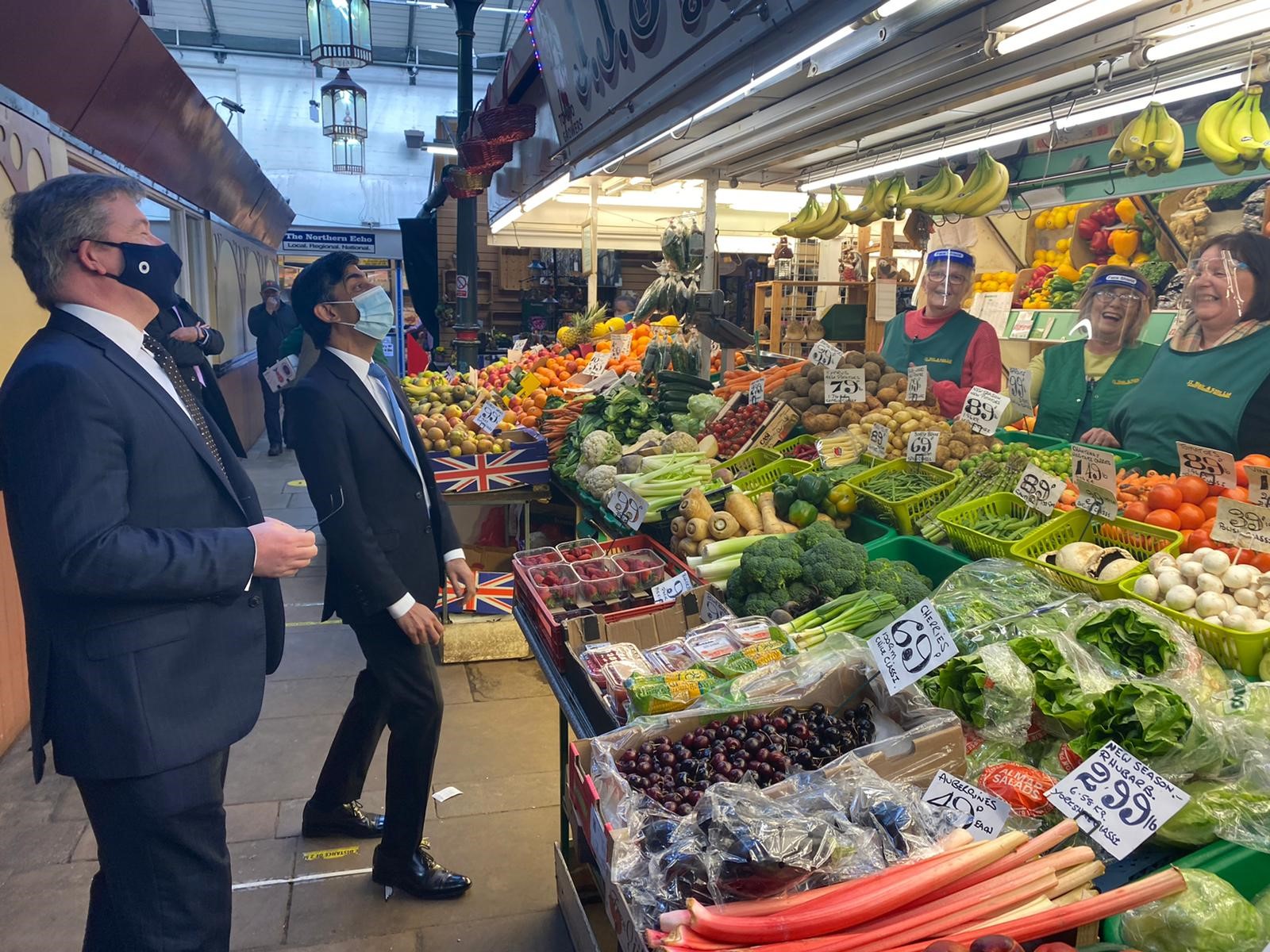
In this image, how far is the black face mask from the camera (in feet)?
6.50

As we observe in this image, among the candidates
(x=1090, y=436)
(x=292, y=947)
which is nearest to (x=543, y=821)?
(x=292, y=947)

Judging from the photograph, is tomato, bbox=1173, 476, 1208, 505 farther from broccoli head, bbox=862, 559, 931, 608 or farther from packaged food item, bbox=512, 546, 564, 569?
packaged food item, bbox=512, 546, 564, 569

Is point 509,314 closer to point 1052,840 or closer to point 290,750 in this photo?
point 290,750

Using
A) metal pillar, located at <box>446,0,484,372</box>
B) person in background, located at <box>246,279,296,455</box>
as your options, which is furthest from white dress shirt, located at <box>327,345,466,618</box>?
person in background, located at <box>246,279,296,455</box>

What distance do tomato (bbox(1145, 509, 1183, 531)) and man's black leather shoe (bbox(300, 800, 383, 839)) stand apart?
9.68 ft

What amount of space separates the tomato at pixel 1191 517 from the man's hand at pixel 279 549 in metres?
2.44

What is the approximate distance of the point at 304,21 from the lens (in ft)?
59.0

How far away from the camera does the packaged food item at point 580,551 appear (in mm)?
3645

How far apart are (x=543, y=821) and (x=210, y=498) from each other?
2110 millimetres

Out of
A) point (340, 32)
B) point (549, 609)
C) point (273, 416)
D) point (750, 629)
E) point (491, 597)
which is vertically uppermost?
point (340, 32)

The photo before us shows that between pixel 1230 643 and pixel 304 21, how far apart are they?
67.3 feet

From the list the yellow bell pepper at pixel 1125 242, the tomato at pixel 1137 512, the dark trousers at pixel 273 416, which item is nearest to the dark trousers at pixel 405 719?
the tomato at pixel 1137 512

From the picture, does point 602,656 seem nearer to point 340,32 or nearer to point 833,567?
point 833,567

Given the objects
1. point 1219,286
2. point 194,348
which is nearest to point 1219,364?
point 1219,286
